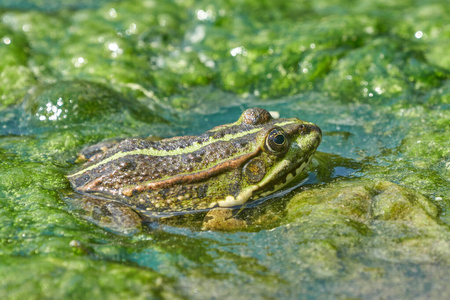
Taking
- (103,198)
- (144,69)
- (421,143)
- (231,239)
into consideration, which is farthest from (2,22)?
(421,143)

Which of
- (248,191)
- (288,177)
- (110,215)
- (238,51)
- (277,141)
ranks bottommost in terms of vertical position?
(110,215)

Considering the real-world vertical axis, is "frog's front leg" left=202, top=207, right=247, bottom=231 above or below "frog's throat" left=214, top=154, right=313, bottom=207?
below

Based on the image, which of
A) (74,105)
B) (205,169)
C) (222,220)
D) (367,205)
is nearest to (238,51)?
(74,105)

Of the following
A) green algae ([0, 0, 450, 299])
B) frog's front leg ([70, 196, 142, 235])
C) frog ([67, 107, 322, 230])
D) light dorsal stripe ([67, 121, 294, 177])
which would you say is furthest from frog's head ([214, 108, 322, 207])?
frog's front leg ([70, 196, 142, 235])

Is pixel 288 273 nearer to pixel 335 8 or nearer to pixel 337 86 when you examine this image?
pixel 337 86

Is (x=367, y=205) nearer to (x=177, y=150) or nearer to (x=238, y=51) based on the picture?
(x=177, y=150)

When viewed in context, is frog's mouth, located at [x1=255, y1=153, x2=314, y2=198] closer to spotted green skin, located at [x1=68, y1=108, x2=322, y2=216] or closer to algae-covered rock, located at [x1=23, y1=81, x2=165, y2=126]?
spotted green skin, located at [x1=68, y1=108, x2=322, y2=216]
